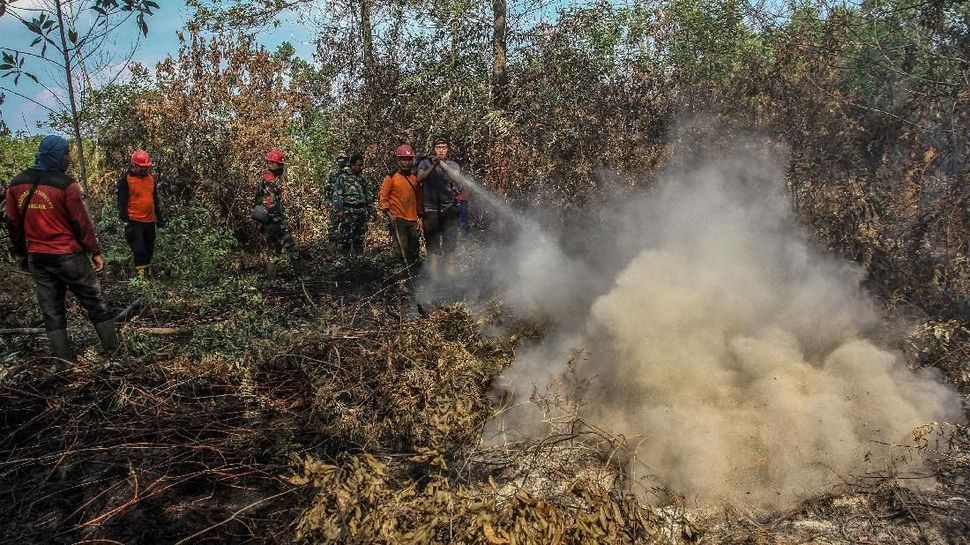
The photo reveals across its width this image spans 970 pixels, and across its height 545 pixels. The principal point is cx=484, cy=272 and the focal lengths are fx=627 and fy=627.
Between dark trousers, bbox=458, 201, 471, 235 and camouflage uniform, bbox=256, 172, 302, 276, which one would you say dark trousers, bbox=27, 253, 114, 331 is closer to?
camouflage uniform, bbox=256, 172, 302, 276

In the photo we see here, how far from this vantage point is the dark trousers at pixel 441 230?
8430mm

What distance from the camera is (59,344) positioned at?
5336 mm

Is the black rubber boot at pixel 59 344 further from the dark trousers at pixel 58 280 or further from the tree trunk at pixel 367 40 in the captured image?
the tree trunk at pixel 367 40

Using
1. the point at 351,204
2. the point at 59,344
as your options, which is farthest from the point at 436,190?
the point at 59,344

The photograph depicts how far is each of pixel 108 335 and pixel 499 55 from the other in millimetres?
7880

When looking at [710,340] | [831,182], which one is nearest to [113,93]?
[710,340]

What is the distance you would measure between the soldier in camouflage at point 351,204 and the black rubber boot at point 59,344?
4.49m

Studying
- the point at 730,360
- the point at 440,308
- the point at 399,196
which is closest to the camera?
the point at 730,360

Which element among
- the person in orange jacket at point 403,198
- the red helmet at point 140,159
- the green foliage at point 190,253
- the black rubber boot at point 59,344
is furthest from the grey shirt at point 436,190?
the black rubber boot at point 59,344

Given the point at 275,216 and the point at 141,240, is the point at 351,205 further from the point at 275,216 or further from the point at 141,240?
the point at 141,240

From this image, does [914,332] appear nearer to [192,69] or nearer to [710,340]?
[710,340]

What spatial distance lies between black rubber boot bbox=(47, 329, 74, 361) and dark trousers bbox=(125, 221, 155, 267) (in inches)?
122

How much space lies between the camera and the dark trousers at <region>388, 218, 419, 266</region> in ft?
26.8

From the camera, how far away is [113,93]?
10391 mm
